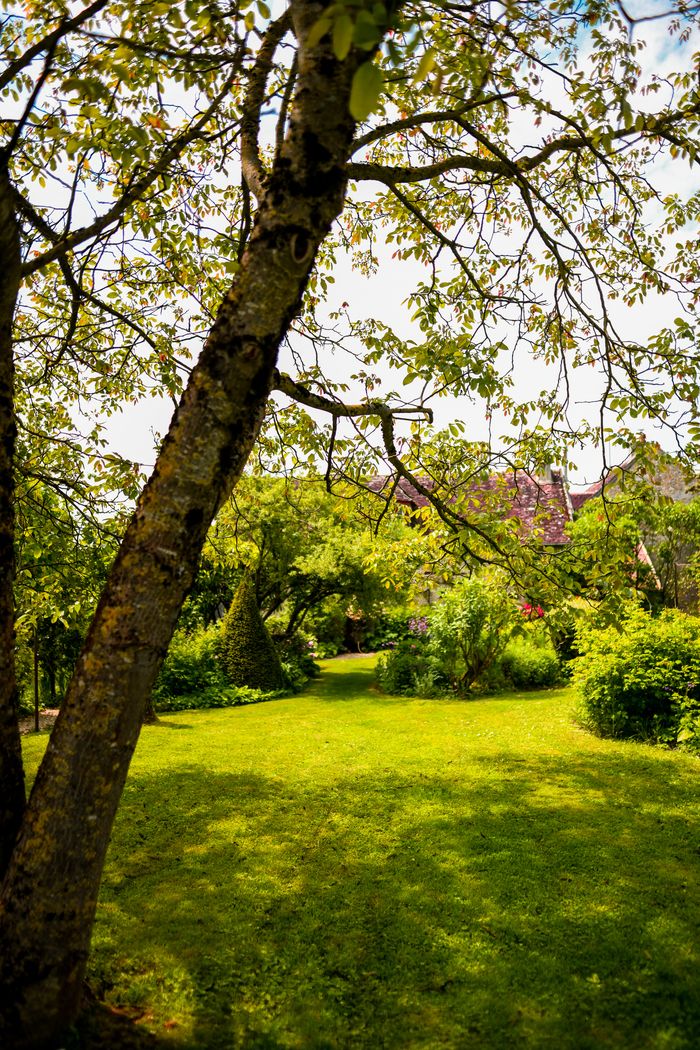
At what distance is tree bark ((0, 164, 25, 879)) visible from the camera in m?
3.31

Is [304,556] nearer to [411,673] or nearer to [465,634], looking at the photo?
[411,673]

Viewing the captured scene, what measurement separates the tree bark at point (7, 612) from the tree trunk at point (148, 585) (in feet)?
1.56

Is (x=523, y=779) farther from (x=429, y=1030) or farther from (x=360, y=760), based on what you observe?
(x=429, y=1030)

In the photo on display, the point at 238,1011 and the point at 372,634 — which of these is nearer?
the point at 238,1011

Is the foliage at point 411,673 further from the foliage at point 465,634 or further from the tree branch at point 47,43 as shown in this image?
the tree branch at point 47,43


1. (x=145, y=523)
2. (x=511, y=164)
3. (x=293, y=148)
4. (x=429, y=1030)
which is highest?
(x=511, y=164)

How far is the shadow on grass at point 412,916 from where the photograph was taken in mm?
3480

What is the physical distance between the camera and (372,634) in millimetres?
24484

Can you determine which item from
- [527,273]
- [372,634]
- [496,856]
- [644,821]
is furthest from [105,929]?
[372,634]

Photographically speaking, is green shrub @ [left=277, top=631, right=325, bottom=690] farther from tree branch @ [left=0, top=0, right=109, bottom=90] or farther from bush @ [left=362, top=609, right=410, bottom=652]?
tree branch @ [left=0, top=0, right=109, bottom=90]

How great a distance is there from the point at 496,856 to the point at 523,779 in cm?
240

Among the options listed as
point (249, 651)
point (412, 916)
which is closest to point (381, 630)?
point (249, 651)

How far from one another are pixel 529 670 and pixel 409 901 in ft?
33.8

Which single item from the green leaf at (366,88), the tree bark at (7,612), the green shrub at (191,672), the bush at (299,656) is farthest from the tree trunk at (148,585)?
the bush at (299,656)
